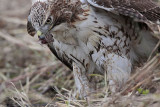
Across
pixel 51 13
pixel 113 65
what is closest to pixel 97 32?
pixel 113 65

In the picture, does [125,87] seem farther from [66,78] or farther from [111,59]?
[66,78]

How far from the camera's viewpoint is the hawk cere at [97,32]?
12.2 feet

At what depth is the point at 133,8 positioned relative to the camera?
390 centimetres

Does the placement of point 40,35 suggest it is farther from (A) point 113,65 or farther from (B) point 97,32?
(A) point 113,65

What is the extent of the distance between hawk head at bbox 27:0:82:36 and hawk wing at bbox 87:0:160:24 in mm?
202

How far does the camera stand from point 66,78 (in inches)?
211

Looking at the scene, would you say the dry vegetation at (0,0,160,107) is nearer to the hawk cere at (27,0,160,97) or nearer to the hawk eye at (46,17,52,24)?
the hawk cere at (27,0,160,97)

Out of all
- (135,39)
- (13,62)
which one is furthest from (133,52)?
(13,62)

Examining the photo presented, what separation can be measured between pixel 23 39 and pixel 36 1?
9.16 ft

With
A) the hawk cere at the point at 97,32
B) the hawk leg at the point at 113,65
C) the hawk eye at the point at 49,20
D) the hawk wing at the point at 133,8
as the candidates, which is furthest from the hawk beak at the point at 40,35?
the hawk leg at the point at 113,65

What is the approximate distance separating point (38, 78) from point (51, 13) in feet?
7.06

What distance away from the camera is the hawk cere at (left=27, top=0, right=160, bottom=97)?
371cm

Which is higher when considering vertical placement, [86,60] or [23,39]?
[86,60]

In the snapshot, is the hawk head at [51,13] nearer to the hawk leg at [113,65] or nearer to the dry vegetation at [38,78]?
the dry vegetation at [38,78]
